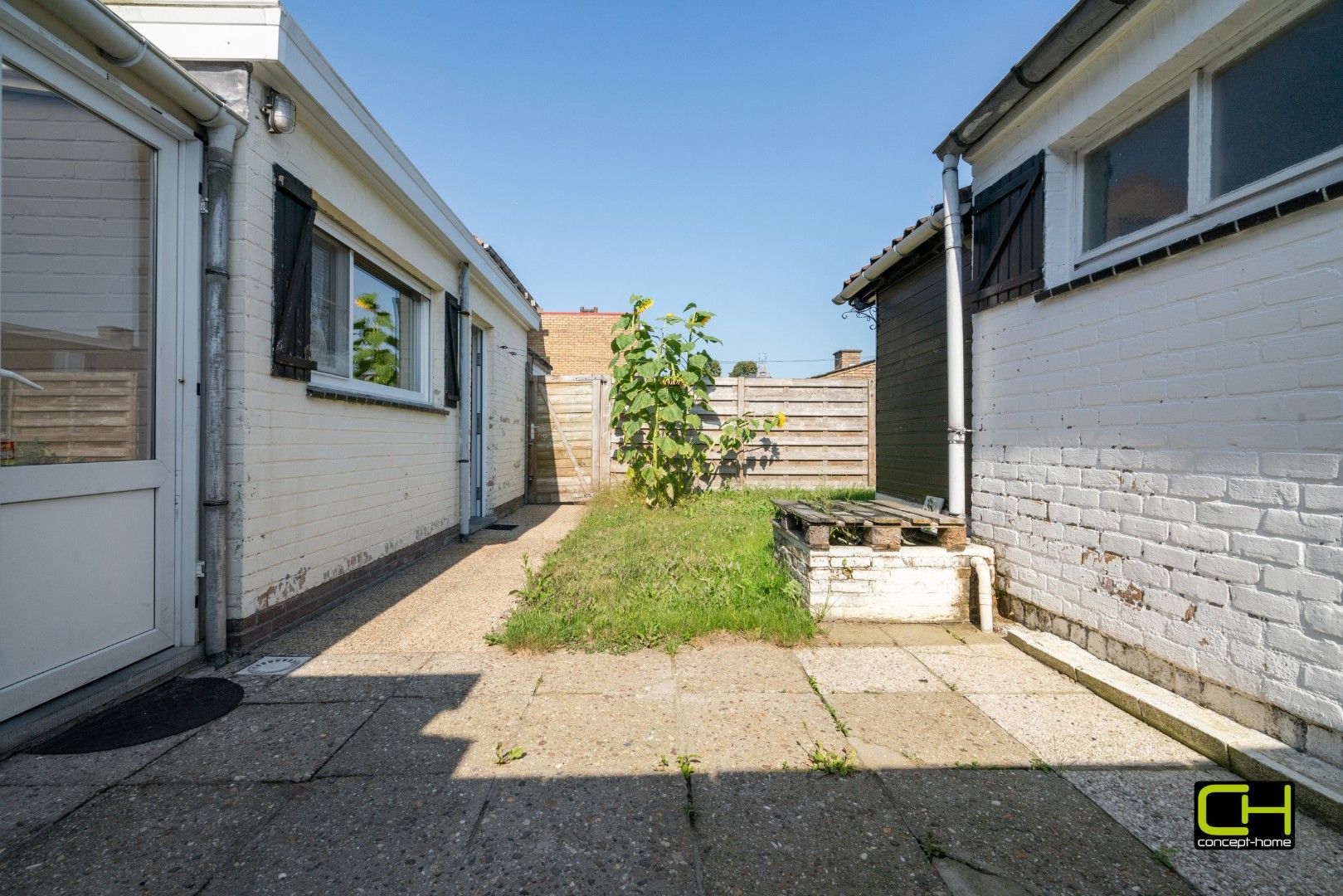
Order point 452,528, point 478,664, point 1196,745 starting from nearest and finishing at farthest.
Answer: point 1196,745
point 478,664
point 452,528

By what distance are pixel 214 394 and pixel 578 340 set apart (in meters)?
16.9

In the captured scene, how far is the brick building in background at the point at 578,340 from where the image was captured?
19.6m

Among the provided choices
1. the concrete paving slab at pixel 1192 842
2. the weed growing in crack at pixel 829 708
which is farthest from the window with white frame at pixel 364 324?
the concrete paving slab at pixel 1192 842

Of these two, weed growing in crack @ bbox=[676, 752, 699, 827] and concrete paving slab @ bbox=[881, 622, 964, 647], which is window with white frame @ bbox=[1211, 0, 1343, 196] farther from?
weed growing in crack @ bbox=[676, 752, 699, 827]

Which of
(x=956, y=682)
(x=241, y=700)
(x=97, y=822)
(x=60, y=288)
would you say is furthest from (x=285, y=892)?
(x=956, y=682)

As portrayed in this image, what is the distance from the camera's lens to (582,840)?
5.76 ft

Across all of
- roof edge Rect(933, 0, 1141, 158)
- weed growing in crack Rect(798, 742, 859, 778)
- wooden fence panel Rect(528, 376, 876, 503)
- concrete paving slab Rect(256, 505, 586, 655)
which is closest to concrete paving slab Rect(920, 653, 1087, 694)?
weed growing in crack Rect(798, 742, 859, 778)

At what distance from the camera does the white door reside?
2266 millimetres

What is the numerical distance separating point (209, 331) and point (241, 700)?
5.80 ft

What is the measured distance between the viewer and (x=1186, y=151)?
8.86ft

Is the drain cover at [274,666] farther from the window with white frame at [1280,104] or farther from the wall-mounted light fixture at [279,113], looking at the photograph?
the window with white frame at [1280,104]

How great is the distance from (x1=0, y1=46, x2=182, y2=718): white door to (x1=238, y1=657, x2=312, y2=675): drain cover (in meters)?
0.39

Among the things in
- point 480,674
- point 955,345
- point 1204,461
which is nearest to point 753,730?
point 480,674

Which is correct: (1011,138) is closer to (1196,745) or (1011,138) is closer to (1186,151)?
(1186,151)
